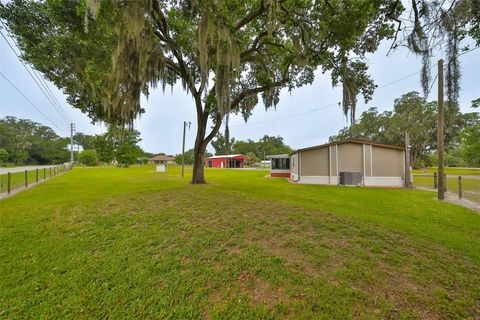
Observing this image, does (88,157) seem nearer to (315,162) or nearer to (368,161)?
(315,162)

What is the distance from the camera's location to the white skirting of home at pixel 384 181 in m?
12.2

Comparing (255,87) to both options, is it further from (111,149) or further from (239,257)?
(111,149)

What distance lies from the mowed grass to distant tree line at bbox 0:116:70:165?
187ft

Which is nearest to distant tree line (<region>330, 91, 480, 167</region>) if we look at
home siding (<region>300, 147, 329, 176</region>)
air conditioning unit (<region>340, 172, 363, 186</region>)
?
air conditioning unit (<region>340, 172, 363, 186</region>)

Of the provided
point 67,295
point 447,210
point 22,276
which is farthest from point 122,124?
point 447,210

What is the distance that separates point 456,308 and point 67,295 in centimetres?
400

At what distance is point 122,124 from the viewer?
7355mm

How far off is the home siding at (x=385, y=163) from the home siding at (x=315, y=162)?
297cm

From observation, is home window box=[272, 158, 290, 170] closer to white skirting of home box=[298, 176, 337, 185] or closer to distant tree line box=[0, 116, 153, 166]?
white skirting of home box=[298, 176, 337, 185]

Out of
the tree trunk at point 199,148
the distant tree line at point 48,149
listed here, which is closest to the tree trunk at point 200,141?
the tree trunk at point 199,148

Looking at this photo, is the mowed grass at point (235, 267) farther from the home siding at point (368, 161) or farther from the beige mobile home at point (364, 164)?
the home siding at point (368, 161)

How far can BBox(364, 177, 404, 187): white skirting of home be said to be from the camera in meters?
12.2

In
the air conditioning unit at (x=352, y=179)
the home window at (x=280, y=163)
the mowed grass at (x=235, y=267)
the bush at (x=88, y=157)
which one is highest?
the bush at (x=88, y=157)

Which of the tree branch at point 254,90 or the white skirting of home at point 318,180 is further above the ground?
the tree branch at point 254,90
